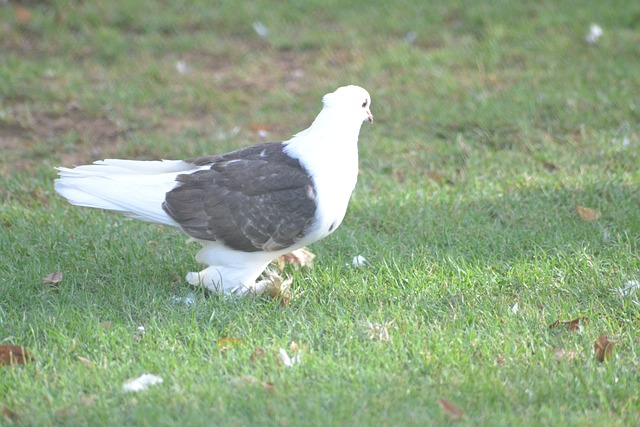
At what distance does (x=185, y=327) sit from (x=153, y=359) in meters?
0.33

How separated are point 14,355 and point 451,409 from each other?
1.91 m

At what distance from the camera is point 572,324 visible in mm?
4020

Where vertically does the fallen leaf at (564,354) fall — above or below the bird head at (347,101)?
below

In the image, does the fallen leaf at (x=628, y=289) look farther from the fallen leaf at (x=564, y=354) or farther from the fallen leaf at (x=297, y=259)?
the fallen leaf at (x=297, y=259)

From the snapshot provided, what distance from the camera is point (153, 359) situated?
12.3 ft

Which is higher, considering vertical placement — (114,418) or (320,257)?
(114,418)

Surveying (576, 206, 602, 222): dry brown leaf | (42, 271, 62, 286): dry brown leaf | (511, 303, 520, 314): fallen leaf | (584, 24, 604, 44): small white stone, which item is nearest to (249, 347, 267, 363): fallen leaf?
(511, 303, 520, 314): fallen leaf

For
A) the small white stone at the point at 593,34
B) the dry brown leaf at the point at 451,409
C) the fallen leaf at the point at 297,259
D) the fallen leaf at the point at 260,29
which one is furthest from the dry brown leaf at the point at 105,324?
the small white stone at the point at 593,34

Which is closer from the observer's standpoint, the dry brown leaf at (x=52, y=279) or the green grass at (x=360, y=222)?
the green grass at (x=360, y=222)

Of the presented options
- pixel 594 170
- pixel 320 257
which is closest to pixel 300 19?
pixel 594 170

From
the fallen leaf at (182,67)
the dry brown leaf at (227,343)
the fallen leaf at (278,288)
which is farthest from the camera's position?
the fallen leaf at (182,67)

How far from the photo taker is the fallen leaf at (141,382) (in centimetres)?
351

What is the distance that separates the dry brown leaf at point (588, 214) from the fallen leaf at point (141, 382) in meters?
2.91

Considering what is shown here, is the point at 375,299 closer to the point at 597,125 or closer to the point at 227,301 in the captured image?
the point at 227,301
